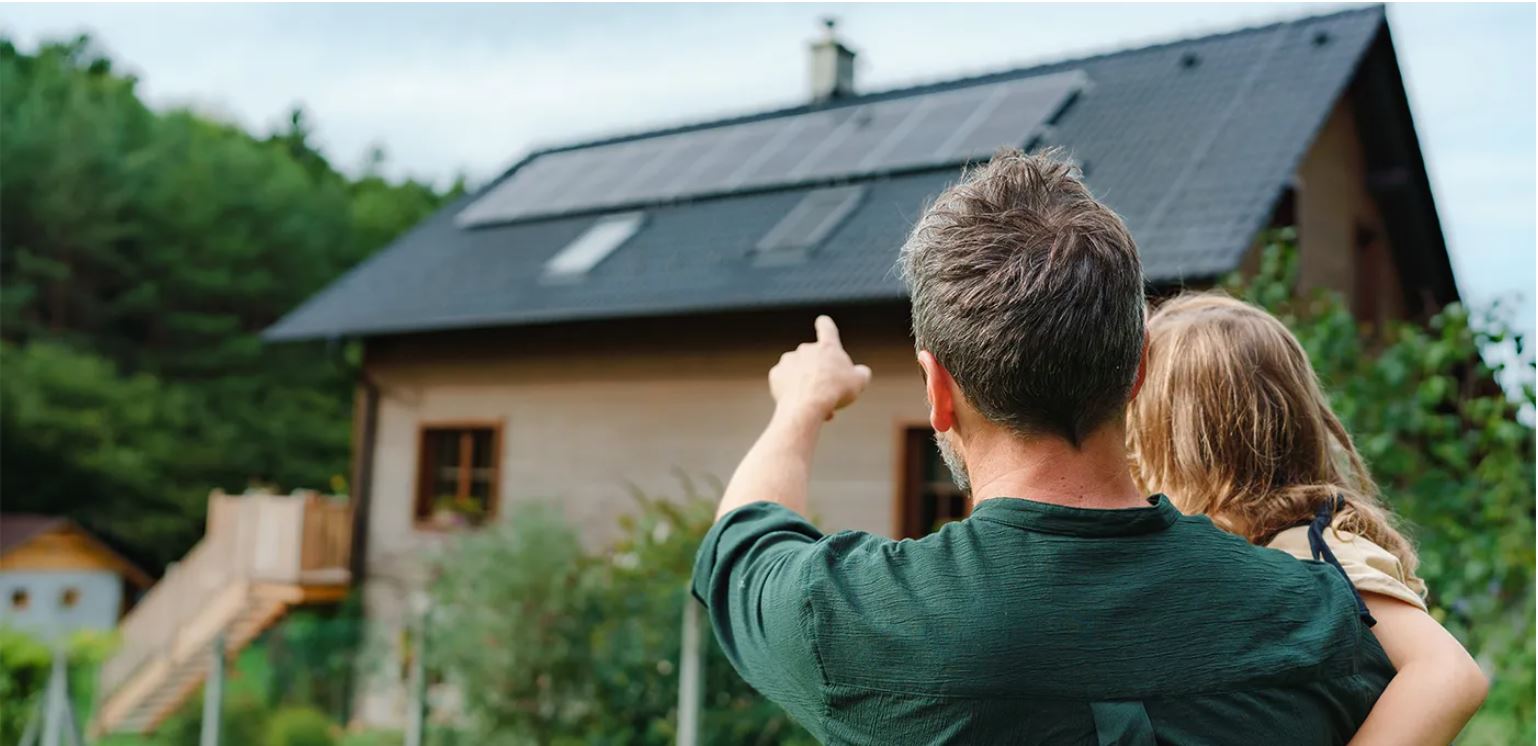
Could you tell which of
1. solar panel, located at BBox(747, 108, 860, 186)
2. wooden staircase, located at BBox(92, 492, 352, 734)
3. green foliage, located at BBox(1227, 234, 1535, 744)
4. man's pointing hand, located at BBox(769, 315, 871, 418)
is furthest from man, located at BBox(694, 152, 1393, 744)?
wooden staircase, located at BBox(92, 492, 352, 734)

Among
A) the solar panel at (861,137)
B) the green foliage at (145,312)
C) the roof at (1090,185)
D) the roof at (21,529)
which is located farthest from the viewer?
the green foliage at (145,312)

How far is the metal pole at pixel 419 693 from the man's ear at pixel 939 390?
25.2 feet

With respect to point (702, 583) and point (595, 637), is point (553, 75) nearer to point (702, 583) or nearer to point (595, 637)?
point (595, 637)

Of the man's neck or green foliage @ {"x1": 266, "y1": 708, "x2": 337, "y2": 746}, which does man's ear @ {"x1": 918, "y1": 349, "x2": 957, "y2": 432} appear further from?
green foliage @ {"x1": 266, "y1": 708, "x2": 337, "y2": 746}

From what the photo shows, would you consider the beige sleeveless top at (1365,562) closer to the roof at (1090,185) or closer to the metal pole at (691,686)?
the metal pole at (691,686)

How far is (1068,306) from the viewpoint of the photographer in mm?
1241

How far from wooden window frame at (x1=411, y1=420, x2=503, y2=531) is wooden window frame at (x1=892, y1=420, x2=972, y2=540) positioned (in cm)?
472

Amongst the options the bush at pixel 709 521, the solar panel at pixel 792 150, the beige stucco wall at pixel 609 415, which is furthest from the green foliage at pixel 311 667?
the solar panel at pixel 792 150

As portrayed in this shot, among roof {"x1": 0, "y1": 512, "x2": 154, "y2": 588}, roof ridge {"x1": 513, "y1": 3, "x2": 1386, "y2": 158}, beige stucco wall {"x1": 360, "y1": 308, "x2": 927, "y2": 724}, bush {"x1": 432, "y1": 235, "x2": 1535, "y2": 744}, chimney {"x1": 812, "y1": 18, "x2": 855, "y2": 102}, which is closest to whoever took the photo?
bush {"x1": 432, "y1": 235, "x2": 1535, "y2": 744}

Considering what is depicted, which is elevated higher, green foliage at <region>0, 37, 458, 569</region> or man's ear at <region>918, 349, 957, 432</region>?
green foliage at <region>0, 37, 458, 569</region>

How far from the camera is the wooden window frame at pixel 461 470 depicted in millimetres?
13469

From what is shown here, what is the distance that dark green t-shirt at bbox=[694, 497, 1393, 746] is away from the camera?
119cm

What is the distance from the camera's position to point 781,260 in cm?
1123

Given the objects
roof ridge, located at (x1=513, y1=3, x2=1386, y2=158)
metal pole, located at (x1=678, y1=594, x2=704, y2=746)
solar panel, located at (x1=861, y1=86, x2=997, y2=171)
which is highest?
roof ridge, located at (x1=513, y1=3, x2=1386, y2=158)
